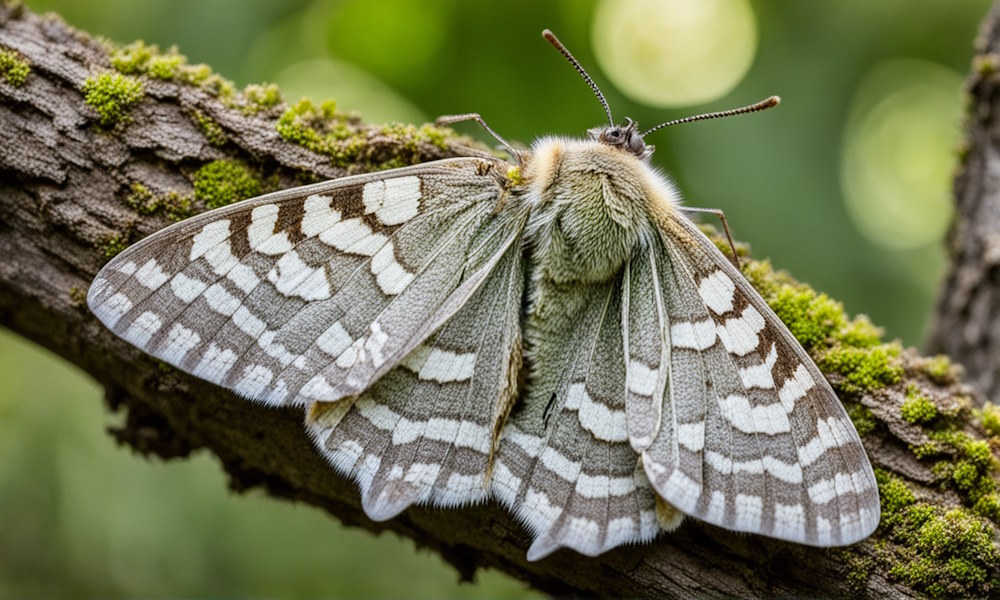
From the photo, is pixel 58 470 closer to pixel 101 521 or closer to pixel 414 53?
pixel 101 521

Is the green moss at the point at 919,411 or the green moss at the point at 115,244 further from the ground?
the green moss at the point at 919,411

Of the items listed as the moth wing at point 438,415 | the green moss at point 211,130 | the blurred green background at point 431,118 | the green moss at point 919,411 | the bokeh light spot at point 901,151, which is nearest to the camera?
the moth wing at point 438,415

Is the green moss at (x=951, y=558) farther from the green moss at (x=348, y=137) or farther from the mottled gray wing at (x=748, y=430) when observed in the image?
the green moss at (x=348, y=137)

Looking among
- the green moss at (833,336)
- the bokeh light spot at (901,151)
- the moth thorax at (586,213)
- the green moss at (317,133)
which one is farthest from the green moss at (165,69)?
the bokeh light spot at (901,151)

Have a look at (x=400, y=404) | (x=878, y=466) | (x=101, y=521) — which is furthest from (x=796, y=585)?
(x=101, y=521)

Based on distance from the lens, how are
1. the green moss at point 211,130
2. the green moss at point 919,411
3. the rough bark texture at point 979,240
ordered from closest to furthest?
the green moss at point 919,411, the green moss at point 211,130, the rough bark texture at point 979,240

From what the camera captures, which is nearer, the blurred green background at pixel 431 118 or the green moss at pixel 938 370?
the green moss at pixel 938 370

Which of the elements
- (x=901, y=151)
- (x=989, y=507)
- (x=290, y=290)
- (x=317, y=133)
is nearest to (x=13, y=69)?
(x=317, y=133)
